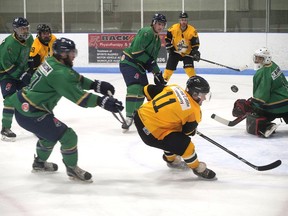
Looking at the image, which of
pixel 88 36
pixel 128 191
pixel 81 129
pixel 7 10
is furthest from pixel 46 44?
pixel 7 10

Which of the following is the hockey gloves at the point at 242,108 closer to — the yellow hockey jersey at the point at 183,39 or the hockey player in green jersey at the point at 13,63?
the hockey player in green jersey at the point at 13,63

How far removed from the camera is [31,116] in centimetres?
350

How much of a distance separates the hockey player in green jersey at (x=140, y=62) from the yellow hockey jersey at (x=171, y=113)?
1.75 metres

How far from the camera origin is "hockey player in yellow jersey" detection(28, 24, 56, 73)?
5375 mm

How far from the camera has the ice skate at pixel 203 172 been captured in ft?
11.7

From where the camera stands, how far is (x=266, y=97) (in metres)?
4.86

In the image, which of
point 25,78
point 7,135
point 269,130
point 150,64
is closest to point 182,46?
point 150,64

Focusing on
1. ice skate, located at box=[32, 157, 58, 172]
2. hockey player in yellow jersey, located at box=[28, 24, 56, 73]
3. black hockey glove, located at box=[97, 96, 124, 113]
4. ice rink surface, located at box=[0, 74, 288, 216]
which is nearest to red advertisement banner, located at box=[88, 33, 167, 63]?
hockey player in yellow jersey, located at box=[28, 24, 56, 73]

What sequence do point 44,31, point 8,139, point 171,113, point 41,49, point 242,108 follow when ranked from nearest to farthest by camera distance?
point 171,113 < point 8,139 < point 242,108 < point 44,31 < point 41,49

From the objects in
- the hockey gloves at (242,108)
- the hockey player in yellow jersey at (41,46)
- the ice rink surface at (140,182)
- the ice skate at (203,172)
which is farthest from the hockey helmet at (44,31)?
the ice skate at (203,172)

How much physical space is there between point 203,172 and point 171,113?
451mm

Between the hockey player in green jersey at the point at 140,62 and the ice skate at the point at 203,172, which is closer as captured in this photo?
the ice skate at the point at 203,172

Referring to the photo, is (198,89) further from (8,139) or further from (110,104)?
(8,139)

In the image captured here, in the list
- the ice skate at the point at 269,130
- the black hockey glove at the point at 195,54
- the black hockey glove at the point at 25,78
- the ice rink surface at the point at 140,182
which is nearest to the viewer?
the ice rink surface at the point at 140,182
